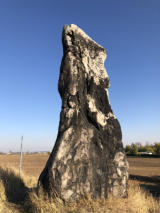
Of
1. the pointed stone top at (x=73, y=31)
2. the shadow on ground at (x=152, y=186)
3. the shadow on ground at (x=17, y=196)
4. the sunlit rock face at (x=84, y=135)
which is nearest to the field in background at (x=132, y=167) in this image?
the shadow on ground at (x=152, y=186)

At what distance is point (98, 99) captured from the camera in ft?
19.4

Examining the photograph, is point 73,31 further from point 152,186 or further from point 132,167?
point 132,167

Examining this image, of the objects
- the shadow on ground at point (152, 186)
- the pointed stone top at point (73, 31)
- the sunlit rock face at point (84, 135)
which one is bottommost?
the shadow on ground at point (152, 186)

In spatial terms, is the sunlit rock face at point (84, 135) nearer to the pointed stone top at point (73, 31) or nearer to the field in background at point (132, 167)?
the pointed stone top at point (73, 31)

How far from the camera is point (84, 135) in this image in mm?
5230

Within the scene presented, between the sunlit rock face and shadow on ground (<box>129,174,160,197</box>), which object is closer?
the sunlit rock face

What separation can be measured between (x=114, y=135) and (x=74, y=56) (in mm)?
2632

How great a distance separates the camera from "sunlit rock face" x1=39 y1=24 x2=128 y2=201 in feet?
15.6

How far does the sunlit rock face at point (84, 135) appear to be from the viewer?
4754mm

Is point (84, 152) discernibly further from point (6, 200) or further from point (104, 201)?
point (6, 200)

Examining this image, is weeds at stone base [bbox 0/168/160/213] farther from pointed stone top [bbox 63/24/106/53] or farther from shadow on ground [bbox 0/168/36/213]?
pointed stone top [bbox 63/24/106/53]

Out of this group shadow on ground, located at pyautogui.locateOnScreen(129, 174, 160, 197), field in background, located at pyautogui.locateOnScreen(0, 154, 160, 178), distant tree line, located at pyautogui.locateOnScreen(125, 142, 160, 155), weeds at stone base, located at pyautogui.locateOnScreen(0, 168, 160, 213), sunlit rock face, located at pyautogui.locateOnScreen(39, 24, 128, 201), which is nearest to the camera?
weeds at stone base, located at pyautogui.locateOnScreen(0, 168, 160, 213)

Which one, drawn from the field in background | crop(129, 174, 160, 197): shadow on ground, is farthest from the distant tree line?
crop(129, 174, 160, 197): shadow on ground

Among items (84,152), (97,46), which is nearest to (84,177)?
(84,152)
